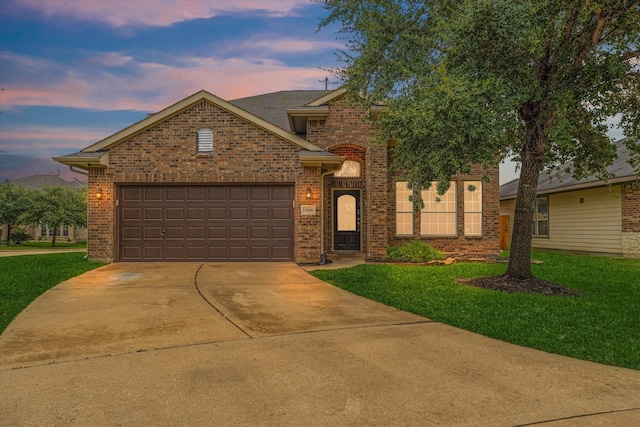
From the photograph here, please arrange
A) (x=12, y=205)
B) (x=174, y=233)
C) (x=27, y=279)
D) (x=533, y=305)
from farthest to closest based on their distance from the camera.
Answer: (x=12, y=205)
(x=174, y=233)
(x=27, y=279)
(x=533, y=305)

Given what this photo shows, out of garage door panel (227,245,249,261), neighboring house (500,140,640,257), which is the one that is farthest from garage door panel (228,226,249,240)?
neighboring house (500,140,640,257)

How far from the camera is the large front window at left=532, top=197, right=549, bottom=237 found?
21.7 metres

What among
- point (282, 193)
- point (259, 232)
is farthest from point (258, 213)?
point (282, 193)

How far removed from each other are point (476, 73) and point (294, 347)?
259 inches

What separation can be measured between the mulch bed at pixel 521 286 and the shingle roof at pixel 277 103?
11180mm

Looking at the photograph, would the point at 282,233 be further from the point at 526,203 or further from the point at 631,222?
the point at 631,222

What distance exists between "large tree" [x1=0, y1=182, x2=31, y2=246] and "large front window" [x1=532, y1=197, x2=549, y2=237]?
1570 inches

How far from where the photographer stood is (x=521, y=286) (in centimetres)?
897

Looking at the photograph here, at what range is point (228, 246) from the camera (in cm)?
1326

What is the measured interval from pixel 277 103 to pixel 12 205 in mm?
31529

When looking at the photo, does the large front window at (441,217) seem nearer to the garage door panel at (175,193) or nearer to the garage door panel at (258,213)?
the garage door panel at (258,213)

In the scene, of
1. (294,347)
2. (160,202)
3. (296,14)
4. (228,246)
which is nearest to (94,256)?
(160,202)

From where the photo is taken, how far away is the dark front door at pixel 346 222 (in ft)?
52.1

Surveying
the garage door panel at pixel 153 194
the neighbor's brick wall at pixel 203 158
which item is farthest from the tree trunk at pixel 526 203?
the garage door panel at pixel 153 194
